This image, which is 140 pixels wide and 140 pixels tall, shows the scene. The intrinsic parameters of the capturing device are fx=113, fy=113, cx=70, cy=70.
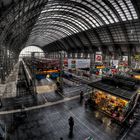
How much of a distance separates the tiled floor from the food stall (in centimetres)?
114

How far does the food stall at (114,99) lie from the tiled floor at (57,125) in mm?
1143

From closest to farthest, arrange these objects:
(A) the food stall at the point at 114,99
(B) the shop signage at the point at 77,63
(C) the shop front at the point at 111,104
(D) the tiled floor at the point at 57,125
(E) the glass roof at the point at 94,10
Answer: (D) the tiled floor at the point at 57,125
(A) the food stall at the point at 114,99
(C) the shop front at the point at 111,104
(B) the shop signage at the point at 77,63
(E) the glass roof at the point at 94,10

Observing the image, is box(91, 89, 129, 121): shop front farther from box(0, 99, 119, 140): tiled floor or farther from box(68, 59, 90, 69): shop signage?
box(68, 59, 90, 69): shop signage

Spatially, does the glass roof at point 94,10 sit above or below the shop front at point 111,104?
above

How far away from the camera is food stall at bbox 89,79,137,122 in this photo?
473 inches

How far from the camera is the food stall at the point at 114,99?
12.0 metres

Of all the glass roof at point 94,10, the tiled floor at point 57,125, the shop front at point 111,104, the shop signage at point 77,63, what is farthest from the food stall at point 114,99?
the glass roof at point 94,10

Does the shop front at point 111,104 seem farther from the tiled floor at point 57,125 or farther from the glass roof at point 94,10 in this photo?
the glass roof at point 94,10

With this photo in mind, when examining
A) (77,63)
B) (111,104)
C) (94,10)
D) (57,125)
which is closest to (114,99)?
(111,104)

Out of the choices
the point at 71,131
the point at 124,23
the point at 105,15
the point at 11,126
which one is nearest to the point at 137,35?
the point at 124,23

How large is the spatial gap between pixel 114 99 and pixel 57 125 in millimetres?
7220

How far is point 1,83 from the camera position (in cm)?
2583

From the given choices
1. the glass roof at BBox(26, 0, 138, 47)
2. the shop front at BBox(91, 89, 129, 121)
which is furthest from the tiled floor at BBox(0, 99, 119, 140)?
the glass roof at BBox(26, 0, 138, 47)

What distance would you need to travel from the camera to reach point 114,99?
13516 mm
